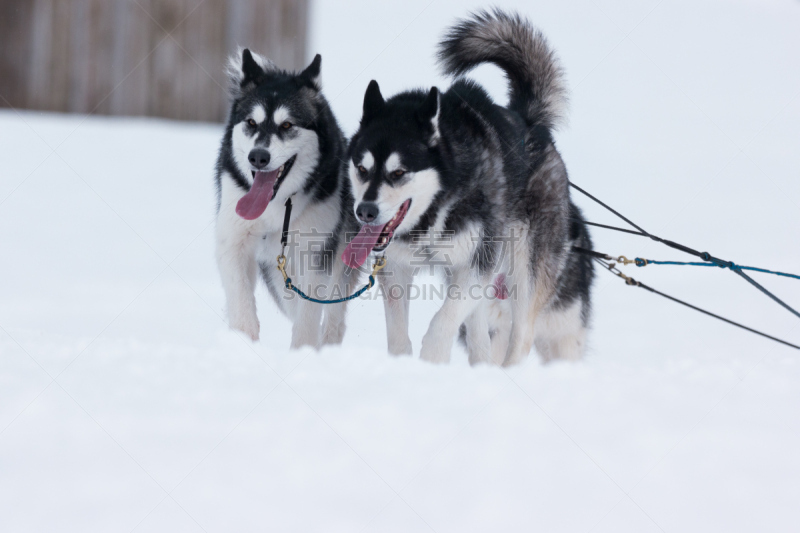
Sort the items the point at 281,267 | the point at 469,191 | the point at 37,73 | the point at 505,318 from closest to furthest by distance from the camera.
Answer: the point at 469,191, the point at 281,267, the point at 505,318, the point at 37,73

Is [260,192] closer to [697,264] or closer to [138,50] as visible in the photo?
[697,264]

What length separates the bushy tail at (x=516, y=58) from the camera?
345 cm

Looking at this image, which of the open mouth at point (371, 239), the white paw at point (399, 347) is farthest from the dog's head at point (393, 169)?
the white paw at point (399, 347)

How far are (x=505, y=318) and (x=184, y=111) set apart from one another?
5.50m

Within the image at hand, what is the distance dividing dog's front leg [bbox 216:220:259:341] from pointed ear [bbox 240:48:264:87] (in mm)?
672

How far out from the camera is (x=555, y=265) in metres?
3.68

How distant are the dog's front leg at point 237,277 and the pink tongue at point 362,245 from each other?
65cm

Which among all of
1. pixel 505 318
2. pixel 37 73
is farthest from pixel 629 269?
pixel 37 73

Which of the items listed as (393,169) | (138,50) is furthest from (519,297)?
(138,50)

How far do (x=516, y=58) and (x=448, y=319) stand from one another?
1451 mm

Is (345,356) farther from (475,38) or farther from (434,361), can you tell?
(475,38)

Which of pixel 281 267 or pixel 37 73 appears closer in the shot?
pixel 281 267

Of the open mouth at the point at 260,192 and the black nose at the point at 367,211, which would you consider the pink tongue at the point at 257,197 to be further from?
the black nose at the point at 367,211

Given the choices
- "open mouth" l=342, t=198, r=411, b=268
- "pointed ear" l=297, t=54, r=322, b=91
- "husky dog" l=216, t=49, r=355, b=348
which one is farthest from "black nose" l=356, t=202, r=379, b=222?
"pointed ear" l=297, t=54, r=322, b=91
